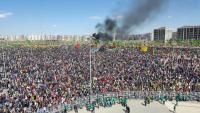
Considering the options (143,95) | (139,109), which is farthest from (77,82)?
(139,109)

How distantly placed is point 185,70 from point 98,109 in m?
23.0

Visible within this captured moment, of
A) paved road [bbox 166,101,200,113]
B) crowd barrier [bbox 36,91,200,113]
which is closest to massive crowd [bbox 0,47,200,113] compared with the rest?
crowd barrier [bbox 36,91,200,113]

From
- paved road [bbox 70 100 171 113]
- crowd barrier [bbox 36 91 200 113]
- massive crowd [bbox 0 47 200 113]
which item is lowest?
paved road [bbox 70 100 171 113]

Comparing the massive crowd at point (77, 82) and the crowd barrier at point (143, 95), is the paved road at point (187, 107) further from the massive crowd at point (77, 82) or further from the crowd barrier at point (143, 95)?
the massive crowd at point (77, 82)

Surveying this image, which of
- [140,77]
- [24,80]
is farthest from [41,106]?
[140,77]

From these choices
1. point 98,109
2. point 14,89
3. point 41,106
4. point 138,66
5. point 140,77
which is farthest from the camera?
point 138,66

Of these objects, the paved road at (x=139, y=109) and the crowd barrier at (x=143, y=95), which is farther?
the crowd barrier at (x=143, y=95)

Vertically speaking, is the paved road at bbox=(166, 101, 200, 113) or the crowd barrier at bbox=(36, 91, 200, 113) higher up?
the crowd barrier at bbox=(36, 91, 200, 113)

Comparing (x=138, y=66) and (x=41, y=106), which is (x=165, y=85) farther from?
(x=41, y=106)

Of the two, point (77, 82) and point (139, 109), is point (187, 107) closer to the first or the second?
point (139, 109)

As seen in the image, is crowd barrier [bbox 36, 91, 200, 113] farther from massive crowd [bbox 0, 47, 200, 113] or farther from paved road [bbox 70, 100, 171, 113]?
paved road [bbox 70, 100, 171, 113]

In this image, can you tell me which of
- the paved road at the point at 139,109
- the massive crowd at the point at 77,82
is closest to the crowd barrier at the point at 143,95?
the massive crowd at the point at 77,82

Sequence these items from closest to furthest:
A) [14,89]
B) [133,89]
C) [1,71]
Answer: [14,89], [133,89], [1,71]

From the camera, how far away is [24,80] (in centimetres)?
4075
